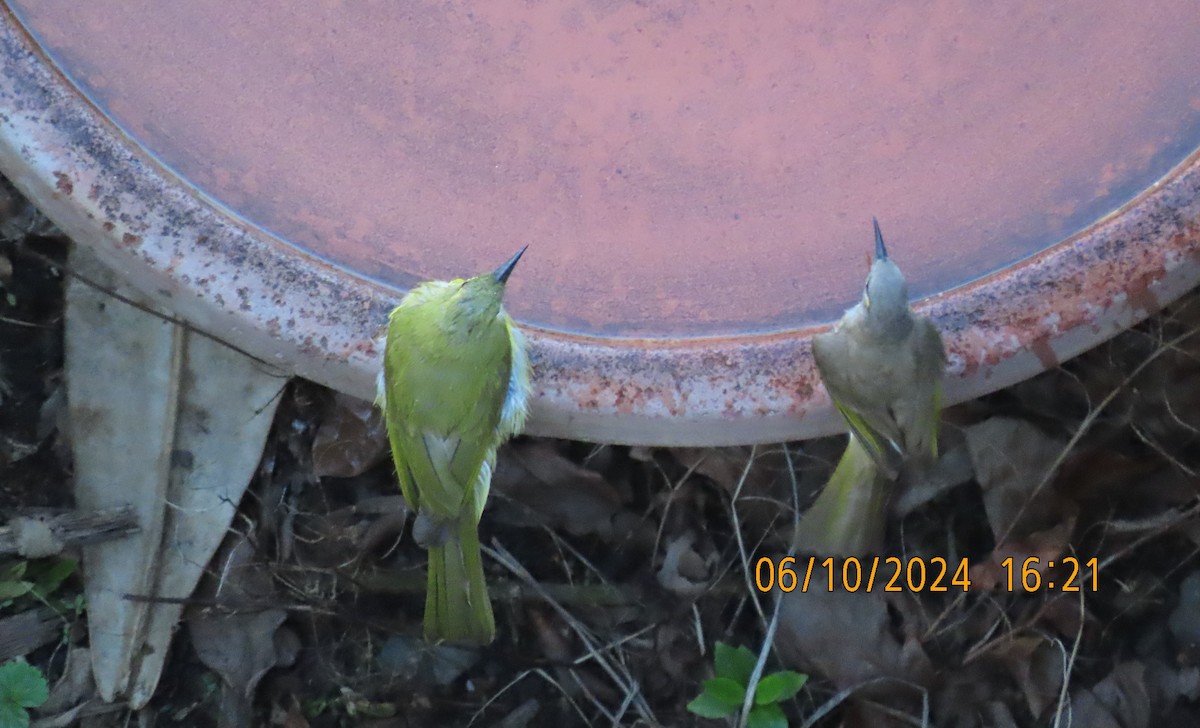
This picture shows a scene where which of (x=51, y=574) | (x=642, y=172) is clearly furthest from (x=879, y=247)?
(x=51, y=574)

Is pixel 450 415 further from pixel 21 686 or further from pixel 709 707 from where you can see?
pixel 21 686

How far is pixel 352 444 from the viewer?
1.81 m

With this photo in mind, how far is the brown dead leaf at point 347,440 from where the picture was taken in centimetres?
180

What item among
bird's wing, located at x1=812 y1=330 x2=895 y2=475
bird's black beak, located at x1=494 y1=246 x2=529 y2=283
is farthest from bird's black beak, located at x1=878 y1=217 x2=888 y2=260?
bird's black beak, located at x1=494 y1=246 x2=529 y2=283

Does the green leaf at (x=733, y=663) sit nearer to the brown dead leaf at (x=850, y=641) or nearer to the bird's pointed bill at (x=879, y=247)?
the brown dead leaf at (x=850, y=641)

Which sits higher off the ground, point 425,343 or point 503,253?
point 503,253

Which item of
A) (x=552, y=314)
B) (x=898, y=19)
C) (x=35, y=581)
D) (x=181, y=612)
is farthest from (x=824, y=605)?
(x=35, y=581)

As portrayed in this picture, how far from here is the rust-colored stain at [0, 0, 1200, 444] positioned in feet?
3.72

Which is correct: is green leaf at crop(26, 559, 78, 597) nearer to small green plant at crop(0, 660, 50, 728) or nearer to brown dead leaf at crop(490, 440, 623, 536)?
small green plant at crop(0, 660, 50, 728)

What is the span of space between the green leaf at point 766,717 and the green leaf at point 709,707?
30 millimetres

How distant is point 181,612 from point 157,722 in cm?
20

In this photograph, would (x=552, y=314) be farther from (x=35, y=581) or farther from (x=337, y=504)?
(x=35, y=581)

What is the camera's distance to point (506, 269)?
1.25 m
